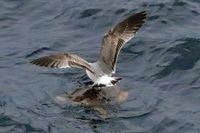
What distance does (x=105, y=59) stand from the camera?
1095cm

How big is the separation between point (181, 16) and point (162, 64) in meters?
2.43

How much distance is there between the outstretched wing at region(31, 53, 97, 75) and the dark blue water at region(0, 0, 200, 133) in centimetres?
62

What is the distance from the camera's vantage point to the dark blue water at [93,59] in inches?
378

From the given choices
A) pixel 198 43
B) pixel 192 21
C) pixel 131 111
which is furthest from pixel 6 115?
pixel 192 21

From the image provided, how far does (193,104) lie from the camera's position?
33.3 ft

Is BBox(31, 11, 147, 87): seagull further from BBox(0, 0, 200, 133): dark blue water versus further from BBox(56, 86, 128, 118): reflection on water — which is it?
BBox(0, 0, 200, 133): dark blue water

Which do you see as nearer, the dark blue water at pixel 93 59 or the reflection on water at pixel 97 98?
the dark blue water at pixel 93 59

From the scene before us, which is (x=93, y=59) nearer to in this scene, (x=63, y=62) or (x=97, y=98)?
(x=97, y=98)

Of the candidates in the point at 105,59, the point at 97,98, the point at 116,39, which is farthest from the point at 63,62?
the point at 116,39

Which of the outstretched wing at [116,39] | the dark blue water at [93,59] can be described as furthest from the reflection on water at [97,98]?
the outstretched wing at [116,39]

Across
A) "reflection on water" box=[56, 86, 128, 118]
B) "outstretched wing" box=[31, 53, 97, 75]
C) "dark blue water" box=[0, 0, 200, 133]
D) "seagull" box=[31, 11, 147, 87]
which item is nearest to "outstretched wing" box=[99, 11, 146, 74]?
"seagull" box=[31, 11, 147, 87]

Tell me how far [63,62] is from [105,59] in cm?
97

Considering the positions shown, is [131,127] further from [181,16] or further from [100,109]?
[181,16]

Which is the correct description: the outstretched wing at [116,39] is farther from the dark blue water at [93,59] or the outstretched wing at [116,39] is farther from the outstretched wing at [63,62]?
the outstretched wing at [63,62]
